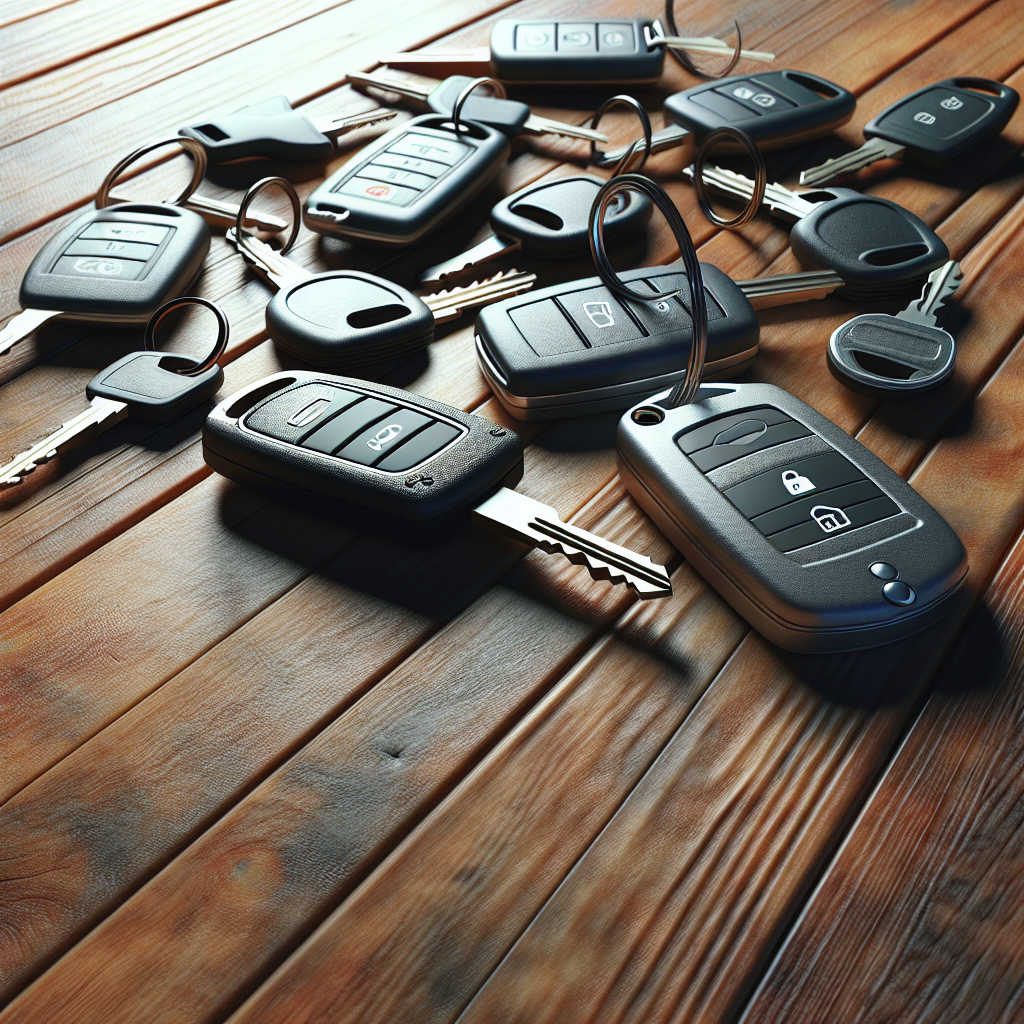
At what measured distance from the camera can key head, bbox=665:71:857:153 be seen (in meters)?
1.41

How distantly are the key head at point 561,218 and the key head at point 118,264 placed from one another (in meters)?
0.40

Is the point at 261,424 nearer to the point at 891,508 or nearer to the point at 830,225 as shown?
the point at 891,508

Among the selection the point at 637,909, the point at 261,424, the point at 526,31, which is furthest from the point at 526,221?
the point at 637,909

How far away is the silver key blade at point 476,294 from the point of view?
3.68ft

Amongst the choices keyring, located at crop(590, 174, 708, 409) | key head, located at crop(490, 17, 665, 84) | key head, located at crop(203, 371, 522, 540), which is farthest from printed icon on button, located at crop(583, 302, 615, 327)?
key head, located at crop(490, 17, 665, 84)

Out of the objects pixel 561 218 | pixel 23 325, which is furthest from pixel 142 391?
pixel 561 218

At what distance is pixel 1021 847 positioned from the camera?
0.65 meters

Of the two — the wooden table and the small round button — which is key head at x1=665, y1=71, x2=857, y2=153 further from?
the small round button

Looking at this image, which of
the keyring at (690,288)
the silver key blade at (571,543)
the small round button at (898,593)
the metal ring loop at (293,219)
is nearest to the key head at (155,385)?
the metal ring loop at (293,219)

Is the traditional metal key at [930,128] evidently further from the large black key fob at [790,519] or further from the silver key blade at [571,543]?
the silver key blade at [571,543]

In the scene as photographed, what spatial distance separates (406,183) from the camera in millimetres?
1265

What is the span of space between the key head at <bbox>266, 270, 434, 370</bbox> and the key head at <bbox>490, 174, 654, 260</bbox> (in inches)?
7.8

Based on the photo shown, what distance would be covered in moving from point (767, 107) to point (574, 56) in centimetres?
35

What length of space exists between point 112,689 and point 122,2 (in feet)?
5.61
